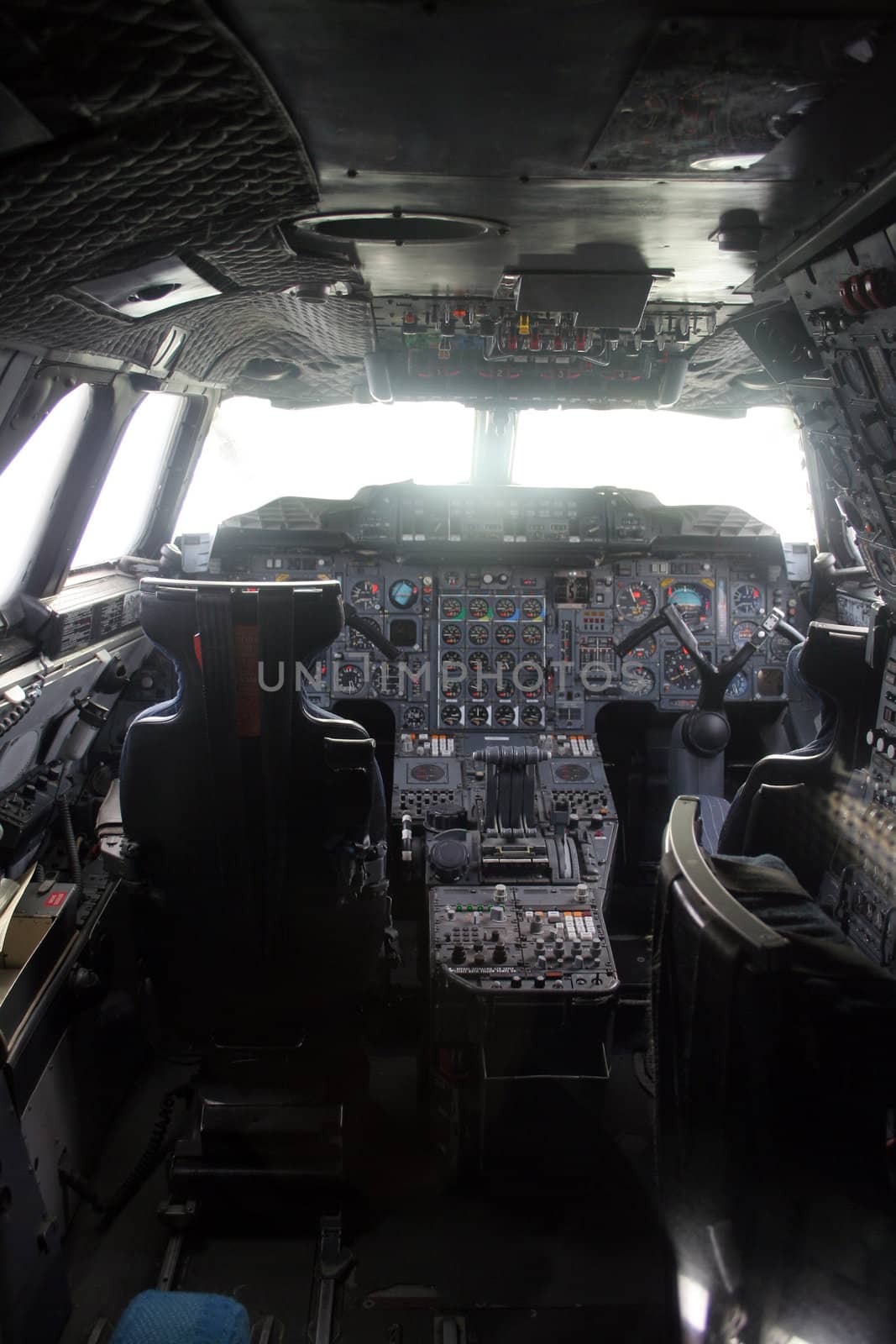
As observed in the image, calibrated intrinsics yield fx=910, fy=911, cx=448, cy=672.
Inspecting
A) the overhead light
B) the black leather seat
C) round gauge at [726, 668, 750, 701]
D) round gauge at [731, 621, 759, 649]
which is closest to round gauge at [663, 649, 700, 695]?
round gauge at [726, 668, 750, 701]

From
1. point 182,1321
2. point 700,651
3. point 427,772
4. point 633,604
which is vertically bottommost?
point 182,1321

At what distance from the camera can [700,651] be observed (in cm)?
443

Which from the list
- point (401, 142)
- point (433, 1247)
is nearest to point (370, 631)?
point (433, 1247)

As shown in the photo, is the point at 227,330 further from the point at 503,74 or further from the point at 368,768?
the point at 503,74

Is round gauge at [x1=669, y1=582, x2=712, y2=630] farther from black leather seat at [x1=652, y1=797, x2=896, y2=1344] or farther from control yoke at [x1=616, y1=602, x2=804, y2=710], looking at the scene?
black leather seat at [x1=652, y1=797, x2=896, y2=1344]

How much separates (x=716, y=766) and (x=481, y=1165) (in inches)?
94.5

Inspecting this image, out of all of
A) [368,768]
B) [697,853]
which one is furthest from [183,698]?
[697,853]

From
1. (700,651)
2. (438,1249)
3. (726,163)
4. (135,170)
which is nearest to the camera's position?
(135,170)

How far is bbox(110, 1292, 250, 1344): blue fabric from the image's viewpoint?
1855mm

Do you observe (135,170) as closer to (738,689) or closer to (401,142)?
(401,142)

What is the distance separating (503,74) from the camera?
1396mm

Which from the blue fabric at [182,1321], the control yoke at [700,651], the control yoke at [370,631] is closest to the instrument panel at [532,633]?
the control yoke at [700,651]

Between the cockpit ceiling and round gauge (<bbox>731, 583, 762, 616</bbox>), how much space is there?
84.1 inches

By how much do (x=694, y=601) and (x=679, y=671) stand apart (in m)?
0.38
